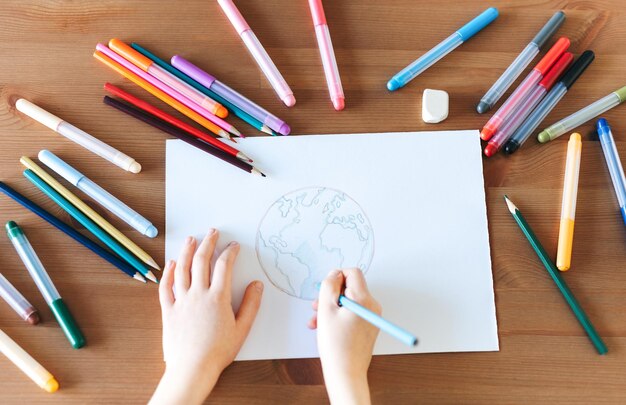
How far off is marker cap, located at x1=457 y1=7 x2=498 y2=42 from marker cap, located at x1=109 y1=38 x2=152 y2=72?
0.39 m

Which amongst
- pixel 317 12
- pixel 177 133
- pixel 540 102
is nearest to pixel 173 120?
pixel 177 133

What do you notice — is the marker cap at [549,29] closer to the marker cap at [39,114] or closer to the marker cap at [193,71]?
the marker cap at [193,71]

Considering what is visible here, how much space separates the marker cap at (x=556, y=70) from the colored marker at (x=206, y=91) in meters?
0.34

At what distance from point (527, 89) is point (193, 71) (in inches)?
16.2

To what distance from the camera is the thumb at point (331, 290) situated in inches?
21.7

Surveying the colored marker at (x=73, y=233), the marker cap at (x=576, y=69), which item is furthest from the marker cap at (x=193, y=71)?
the marker cap at (x=576, y=69)

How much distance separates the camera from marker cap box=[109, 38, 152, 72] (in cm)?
63

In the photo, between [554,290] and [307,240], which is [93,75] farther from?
[554,290]

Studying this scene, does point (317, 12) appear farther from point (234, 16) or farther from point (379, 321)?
point (379, 321)

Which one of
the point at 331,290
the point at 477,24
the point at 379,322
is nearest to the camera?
the point at 379,322

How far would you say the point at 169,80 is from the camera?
2.05ft

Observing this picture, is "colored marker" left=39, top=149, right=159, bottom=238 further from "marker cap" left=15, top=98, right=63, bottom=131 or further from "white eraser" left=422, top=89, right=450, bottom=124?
"white eraser" left=422, top=89, right=450, bottom=124

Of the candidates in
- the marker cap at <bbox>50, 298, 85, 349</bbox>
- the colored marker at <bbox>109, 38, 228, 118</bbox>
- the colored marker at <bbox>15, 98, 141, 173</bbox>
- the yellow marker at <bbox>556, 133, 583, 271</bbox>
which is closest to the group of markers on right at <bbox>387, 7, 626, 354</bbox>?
the yellow marker at <bbox>556, 133, 583, 271</bbox>

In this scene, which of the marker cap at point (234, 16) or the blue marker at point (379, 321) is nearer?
the blue marker at point (379, 321)
